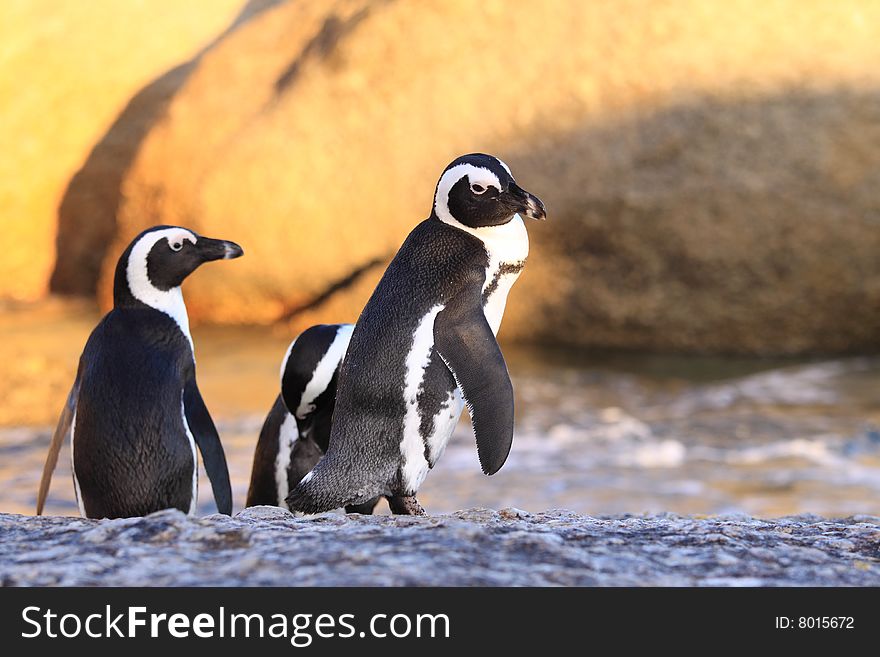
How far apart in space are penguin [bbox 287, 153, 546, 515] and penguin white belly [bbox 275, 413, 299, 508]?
1.32 ft

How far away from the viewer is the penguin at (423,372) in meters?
2.45

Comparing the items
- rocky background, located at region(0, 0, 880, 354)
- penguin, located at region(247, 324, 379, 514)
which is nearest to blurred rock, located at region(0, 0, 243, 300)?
rocky background, located at region(0, 0, 880, 354)

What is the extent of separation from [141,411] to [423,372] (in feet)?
2.00

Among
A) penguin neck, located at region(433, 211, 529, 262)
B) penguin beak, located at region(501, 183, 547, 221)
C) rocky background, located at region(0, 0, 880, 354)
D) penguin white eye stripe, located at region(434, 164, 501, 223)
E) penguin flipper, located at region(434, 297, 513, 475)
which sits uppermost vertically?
rocky background, located at region(0, 0, 880, 354)

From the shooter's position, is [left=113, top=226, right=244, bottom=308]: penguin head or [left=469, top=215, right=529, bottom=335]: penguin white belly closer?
[left=469, top=215, right=529, bottom=335]: penguin white belly

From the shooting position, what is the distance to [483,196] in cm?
253

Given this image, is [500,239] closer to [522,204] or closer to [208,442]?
[522,204]

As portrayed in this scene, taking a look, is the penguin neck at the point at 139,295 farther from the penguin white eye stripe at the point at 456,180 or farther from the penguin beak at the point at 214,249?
the penguin white eye stripe at the point at 456,180

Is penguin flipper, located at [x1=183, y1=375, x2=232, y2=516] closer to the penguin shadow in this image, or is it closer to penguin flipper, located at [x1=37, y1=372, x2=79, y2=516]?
penguin flipper, located at [x1=37, y1=372, x2=79, y2=516]

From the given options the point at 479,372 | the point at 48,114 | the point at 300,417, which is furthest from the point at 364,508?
the point at 48,114

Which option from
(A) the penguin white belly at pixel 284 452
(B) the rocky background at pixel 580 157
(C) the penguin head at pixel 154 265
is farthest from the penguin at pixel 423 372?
(B) the rocky background at pixel 580 157

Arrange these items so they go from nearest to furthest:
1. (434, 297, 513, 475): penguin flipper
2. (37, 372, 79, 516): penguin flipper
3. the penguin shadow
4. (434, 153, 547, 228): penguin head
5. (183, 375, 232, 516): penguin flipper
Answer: (434, 297, 513, 475): penguin flipper → (434, 153, 547, 228): penguin head → (183, 375, 232, 516): penguin flipper → (37, 372, 79, 516): penguin flipper → the penguin shadow

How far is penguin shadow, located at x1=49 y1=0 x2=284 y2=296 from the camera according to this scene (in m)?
9.09

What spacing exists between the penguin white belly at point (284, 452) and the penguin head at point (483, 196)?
694 mm
